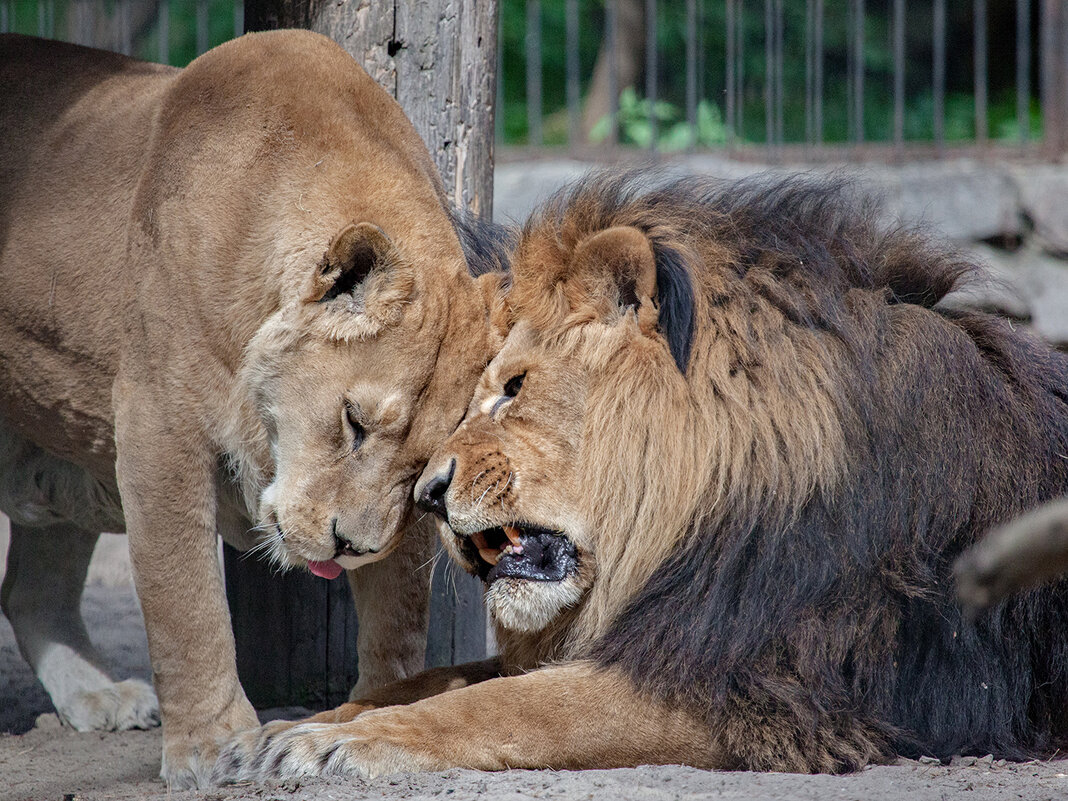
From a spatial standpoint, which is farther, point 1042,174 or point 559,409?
point 1042,174

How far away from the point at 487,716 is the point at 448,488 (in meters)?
0.51

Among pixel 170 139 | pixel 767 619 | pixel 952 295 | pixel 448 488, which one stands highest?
pixel 170 139

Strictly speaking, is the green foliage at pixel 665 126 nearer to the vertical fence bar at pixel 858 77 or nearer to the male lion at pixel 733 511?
the vertical fence bar at pixel 858 77

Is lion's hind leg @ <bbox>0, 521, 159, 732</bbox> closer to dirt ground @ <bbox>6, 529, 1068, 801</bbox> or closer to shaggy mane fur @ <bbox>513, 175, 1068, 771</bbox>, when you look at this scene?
dirt ground @ <bbox>6, 529, 1068, 801</bbox>

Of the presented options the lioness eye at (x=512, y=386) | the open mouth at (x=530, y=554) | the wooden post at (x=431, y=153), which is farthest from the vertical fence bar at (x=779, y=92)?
the open mouth at (x=530, y=554)

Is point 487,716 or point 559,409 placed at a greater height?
point 559,409

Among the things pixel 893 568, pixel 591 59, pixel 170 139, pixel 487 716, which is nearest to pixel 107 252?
pixel 170 139

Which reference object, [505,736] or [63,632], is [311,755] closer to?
[505,736]

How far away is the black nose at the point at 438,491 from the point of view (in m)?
2.72

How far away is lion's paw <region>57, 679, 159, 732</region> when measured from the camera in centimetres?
374

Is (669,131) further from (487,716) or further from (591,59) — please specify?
(487,716)

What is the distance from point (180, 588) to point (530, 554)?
2.72 ft

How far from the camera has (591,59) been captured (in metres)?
13.3

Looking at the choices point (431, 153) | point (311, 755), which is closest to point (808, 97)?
point (431, 153)
